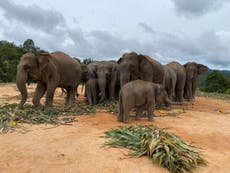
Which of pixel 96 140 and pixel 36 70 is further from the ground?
pixel 36 70

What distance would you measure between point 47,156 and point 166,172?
2011 mm

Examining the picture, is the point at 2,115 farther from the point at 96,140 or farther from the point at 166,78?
the point at 166,78

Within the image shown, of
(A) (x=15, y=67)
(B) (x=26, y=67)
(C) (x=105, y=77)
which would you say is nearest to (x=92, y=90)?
(C) (x=105, y=77)

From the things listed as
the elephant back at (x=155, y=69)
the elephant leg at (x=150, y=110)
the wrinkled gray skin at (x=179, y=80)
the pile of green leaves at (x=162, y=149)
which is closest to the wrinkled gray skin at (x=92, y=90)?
the elephant back at (x=155, y=69)

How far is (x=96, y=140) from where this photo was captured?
6.63m

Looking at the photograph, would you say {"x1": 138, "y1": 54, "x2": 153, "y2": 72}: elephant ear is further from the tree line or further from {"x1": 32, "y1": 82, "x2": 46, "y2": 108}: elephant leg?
the tree line

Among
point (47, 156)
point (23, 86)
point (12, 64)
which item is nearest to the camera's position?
point (47, 156)

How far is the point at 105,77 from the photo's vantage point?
43.5ft

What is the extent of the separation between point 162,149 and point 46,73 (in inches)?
250

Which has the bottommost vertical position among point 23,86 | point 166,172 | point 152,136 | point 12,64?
point 166,172

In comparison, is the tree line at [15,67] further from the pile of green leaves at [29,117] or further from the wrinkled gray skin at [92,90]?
the pile of green leaves at [29,117]

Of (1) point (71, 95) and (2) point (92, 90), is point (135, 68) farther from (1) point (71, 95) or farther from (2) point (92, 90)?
(1) point (71, 95)

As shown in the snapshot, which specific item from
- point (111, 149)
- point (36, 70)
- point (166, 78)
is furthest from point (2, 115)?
point (166, 78)

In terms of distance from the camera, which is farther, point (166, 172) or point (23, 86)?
point (23, 86)
